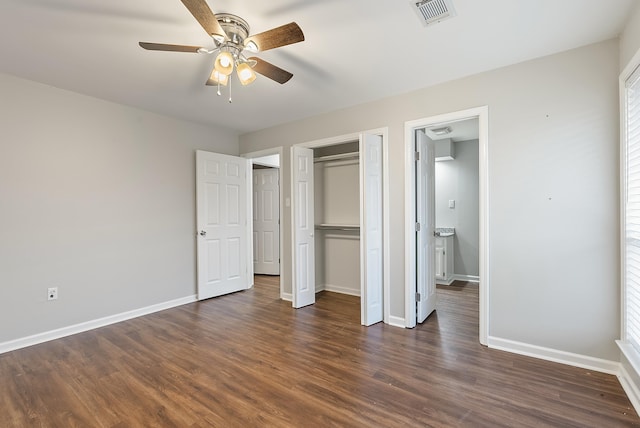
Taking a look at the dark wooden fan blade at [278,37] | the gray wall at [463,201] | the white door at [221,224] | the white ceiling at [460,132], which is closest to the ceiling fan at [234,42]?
the dark wooden fan blade at [278,37]

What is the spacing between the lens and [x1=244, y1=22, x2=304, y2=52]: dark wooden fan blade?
172cm

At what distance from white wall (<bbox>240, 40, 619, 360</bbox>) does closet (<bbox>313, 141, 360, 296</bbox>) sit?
1.85m

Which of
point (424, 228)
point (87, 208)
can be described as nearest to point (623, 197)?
point (424, 228)

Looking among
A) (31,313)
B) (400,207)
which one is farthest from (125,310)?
(400,207)

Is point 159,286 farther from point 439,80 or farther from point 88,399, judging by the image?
point 439,80

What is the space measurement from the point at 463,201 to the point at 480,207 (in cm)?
276

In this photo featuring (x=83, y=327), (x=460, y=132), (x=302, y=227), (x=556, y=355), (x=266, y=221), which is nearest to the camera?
(x=556, y=355)

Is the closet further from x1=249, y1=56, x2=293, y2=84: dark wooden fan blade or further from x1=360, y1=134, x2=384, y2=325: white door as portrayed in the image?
x1=249, y1=56, x2=293, y2=84: dark wooden fan blade

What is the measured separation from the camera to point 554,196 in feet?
7.97

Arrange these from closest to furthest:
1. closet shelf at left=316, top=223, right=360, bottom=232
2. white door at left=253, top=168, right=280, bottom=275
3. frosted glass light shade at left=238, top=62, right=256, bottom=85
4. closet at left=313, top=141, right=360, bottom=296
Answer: frosted glass light shade at left=238, top=62, right=256, bottom=85 < closet shelf at left=316, top=223, right=360, bottom=232 < closet at left=313, top=141, right=360, bottom=296 < white door at left=253, top=168, right=280, bottom=275

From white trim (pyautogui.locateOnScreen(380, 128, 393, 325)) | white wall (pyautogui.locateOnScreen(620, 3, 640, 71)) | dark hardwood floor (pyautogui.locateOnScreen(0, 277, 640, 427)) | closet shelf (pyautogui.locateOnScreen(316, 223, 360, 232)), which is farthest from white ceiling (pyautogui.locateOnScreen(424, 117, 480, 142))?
dark hardwood floor (pyautogui.locateOnScreen(0, 277, 640, 427))

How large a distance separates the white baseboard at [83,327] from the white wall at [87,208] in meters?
0.05

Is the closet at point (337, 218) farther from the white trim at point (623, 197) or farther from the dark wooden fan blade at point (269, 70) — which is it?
the white trim at point (623, 197)

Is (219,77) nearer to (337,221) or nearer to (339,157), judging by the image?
(339,157)
